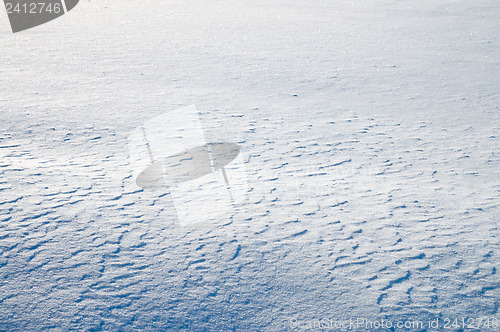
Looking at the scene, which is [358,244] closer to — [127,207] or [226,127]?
[127,207]

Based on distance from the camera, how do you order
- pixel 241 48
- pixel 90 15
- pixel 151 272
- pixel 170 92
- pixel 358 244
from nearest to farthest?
1. pixel 151 272
2. pixel 358 244
3. pixel 170 92
4. pixel 241 48
5. pixel 90 15

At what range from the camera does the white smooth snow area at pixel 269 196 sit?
266cm

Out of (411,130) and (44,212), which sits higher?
(44,212)

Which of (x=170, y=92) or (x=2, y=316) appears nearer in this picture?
(x=2, y=316)

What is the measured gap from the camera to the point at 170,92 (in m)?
6.23

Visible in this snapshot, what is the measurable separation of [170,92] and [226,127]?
1444 millimetres

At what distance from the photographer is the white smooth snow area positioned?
2660 mm

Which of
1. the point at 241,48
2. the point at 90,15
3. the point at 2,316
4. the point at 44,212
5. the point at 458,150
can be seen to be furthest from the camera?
the point at 90,15

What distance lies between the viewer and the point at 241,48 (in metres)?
8.43

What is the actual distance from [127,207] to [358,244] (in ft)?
5.32

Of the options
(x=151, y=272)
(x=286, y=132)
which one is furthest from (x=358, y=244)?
(x=286, y=132)

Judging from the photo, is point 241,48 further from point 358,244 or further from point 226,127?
point 358,244

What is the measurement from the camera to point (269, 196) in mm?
3777

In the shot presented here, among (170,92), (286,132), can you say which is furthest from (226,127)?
(170,92)
